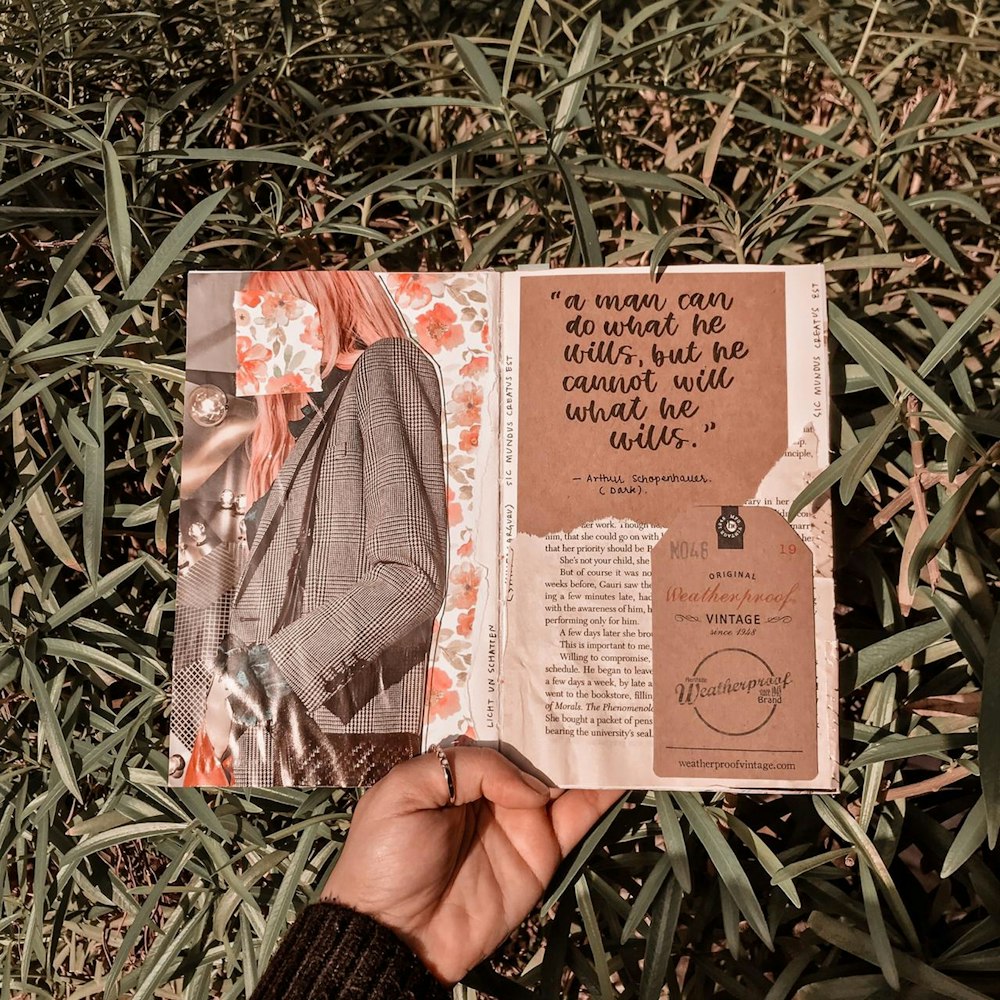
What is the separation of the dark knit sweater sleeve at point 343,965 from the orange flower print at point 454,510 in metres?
0.33

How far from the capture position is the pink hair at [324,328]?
0.72 meters

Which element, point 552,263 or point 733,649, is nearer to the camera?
point 733,649

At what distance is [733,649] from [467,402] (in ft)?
1.03

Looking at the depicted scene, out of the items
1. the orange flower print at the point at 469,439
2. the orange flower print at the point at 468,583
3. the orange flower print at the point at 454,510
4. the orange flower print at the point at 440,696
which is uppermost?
the orange flower print at the point at 469,439

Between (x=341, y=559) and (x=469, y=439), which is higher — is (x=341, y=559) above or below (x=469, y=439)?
below

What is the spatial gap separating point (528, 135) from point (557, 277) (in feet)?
0.58

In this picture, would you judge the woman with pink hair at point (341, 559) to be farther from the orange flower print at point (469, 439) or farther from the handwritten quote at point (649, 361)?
the handwritten quote at point (649, 361)

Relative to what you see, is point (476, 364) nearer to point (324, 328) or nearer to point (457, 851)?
point (324, 328)

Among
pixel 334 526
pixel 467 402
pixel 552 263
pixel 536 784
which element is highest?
pixel 552 263

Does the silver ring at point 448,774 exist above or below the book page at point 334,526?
below

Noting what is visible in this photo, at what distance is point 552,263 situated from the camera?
31.2 inches

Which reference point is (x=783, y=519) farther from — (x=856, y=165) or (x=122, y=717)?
(x=122, y=717)

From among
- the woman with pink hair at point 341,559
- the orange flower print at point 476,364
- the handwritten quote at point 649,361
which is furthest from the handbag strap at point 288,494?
the handwritten quote at point 649,361

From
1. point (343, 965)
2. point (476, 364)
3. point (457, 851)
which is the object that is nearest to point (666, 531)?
point (476, 364)
